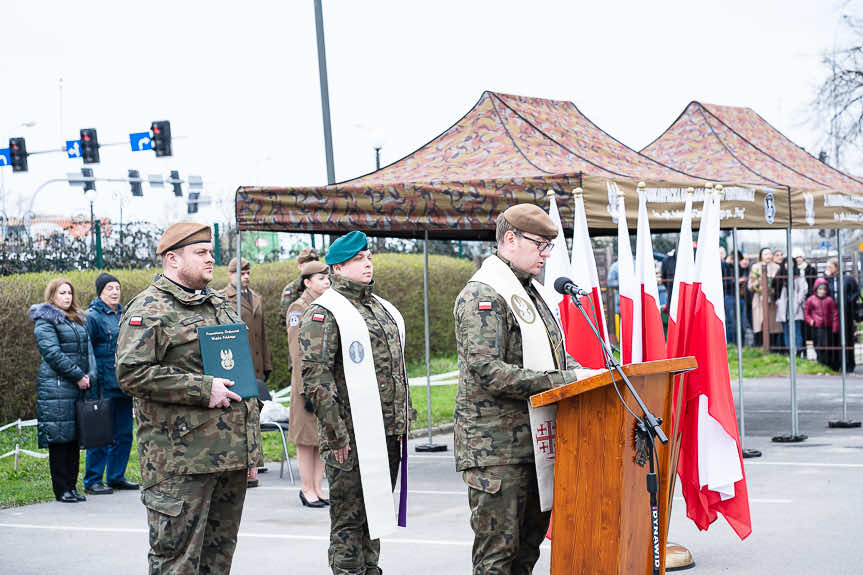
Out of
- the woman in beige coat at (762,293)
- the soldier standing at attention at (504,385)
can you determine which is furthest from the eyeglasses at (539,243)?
the woman in beige coat at (762,293)

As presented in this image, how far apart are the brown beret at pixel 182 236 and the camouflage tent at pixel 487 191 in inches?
162

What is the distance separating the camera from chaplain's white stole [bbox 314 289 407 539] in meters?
5.25

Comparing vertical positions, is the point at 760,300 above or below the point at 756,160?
below

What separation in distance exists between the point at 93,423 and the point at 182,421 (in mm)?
4874

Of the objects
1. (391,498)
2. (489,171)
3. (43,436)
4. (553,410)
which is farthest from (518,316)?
(43,436)

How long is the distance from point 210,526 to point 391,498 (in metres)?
0.95

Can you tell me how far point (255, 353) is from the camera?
36.3 ft

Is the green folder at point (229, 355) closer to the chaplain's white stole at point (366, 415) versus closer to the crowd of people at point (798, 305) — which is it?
the chaplain's white stole at point (366, 415)

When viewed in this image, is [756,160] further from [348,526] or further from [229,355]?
[229,355]

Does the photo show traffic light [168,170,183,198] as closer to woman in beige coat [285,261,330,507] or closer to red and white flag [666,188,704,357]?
woman in beige coat [285,261,330,507]

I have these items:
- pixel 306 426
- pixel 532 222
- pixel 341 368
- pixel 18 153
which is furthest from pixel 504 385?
pixel 18 153

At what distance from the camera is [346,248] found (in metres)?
5.57

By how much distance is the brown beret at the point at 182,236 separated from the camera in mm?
4719

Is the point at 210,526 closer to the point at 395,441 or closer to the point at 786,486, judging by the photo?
the point at 395,441
